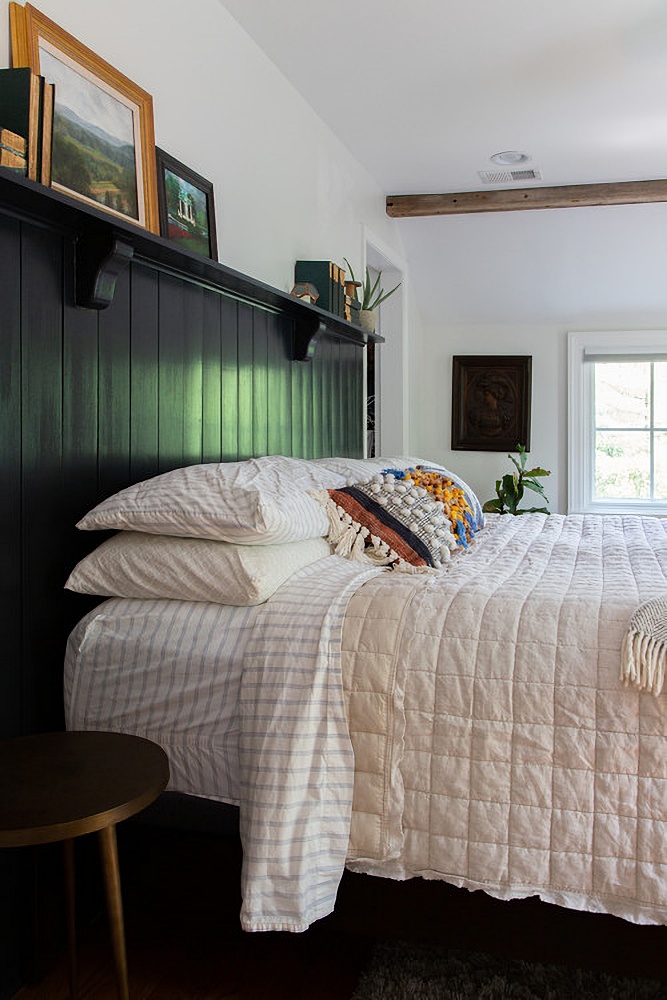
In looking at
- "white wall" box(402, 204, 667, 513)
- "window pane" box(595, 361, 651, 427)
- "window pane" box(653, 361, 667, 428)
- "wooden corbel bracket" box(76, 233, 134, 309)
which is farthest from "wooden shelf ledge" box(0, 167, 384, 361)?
"window pane" box(653, 361, 667, 428)

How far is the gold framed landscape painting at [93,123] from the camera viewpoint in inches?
70.5

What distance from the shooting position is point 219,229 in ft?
9.09

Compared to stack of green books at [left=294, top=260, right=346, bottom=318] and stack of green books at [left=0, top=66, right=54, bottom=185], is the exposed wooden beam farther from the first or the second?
stack of green books at [left=0, top=66, right=54, bottom=185]

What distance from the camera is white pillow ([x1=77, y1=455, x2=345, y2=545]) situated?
172 cm

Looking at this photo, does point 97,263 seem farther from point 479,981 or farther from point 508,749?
point 479,981

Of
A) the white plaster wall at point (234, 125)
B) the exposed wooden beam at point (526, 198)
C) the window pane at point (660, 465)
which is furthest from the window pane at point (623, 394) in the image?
the white plaster wall at point (234, 125)

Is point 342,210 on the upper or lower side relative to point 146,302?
upper

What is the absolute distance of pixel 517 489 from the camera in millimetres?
6008

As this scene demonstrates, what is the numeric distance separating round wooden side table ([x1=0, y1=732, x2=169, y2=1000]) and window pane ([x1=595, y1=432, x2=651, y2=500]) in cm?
531

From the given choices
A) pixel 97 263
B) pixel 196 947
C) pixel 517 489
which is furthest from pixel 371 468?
pixel 517 489

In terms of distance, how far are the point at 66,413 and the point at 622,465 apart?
202 inches

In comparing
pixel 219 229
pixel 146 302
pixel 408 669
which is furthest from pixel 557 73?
pixel 408 669

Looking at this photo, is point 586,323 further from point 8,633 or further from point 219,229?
point 8,633

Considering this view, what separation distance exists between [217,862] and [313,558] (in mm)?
651
